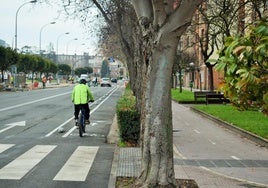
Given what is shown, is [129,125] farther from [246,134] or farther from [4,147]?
[246,134]

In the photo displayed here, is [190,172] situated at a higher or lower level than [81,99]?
lower

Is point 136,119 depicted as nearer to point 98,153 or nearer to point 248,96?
point 98,153

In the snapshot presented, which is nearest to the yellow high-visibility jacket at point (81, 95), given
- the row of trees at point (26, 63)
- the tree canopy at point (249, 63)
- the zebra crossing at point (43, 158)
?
the zebra crossing at point (43, 158)

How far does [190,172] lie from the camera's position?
883cm

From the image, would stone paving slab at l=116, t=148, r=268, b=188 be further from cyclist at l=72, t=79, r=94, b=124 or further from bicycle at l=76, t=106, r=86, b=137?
cyclist at l=72, t=79, r=94, b=124

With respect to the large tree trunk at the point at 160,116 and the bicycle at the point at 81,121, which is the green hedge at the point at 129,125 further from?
the large tree trunk at the point at 160,116

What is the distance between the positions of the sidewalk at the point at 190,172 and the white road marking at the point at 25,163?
1.60 metres

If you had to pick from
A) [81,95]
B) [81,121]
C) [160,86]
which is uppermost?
[160,86]

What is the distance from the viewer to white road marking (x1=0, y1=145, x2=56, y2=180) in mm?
8540

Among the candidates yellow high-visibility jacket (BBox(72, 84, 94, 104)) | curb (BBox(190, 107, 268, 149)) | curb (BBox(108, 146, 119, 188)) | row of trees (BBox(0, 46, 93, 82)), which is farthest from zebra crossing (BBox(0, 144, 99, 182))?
row of trees (BBox(0, 46, 93, 82))

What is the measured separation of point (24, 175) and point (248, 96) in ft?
13.7

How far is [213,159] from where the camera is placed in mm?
10531

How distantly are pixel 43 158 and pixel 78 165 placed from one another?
3.85 feet

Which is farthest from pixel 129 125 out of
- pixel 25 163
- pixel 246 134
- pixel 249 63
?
pixel 249 63
